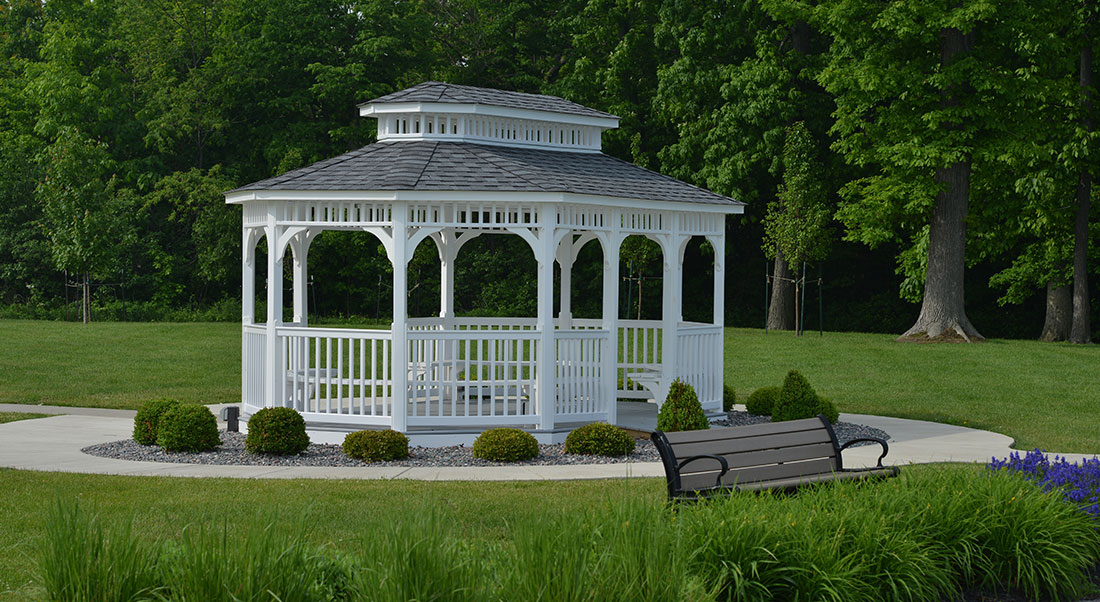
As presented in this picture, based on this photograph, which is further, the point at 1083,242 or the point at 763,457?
the point at 1083,242

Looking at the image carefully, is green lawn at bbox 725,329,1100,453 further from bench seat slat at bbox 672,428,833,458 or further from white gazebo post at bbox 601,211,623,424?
bench seat slat at bbox 672,428,833,458

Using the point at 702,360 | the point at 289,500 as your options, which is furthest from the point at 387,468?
the point at 702,360

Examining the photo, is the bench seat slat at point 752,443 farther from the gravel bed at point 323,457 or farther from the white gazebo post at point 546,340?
the white gazebo post at point 546,340

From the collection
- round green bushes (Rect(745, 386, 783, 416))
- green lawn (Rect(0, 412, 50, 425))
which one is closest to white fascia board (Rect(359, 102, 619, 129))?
round green bushes (Rect(745, 386, 783, 416))

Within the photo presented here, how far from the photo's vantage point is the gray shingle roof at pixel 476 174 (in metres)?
13.1

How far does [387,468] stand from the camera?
37.8 ft

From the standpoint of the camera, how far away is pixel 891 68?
90.2ft

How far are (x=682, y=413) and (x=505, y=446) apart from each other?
1.96m

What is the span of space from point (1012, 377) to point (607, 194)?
11.6 m

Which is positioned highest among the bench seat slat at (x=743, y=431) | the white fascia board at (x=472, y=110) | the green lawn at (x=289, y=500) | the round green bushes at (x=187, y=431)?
the white fascia board at (x=472, y=110)

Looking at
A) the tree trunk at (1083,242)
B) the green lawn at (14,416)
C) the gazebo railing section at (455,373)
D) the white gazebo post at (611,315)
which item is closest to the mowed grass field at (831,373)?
the green lawn at (14,416)

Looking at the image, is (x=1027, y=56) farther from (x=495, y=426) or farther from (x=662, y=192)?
(x=495, y=426)

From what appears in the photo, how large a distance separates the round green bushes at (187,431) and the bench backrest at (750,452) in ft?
20.0

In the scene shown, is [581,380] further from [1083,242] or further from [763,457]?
[1083,242]
